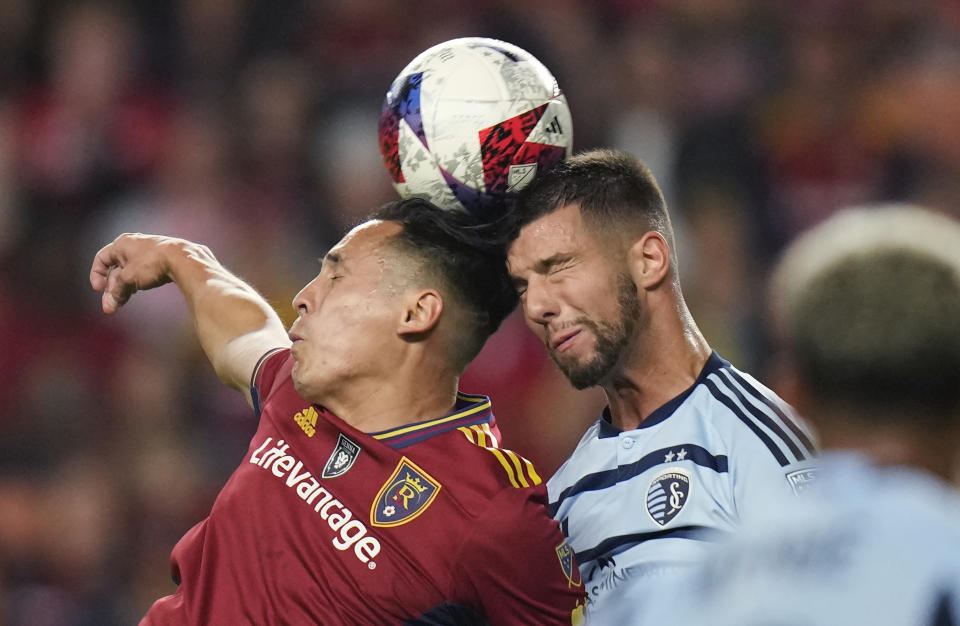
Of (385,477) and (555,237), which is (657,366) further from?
(385,477)

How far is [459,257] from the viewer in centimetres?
358

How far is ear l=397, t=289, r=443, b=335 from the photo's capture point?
3.48 m

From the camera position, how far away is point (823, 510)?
1.60 metres

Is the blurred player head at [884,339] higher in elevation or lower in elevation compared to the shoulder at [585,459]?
higher

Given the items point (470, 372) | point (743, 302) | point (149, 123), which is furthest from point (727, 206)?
point (149, 123)

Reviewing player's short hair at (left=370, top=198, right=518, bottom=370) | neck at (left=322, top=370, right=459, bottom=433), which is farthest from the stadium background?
neck at (left=322, top=370, right=459, bottom=433)

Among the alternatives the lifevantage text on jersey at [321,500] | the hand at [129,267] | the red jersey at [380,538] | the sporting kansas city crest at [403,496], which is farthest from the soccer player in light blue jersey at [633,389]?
the hand at [129,267]

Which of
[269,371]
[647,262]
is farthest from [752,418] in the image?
[269,371]

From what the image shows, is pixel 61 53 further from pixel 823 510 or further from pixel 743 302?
pixel 823 510

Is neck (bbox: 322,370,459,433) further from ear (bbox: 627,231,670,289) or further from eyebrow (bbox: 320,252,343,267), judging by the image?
ear (bbox: 627,231,670,289)

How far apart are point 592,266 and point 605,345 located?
21 cm

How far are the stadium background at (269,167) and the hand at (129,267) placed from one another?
101 inches

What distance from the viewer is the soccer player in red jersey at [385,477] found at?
10.2 ft

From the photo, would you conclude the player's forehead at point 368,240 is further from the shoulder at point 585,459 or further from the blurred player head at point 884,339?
the blurred player head at point 884,339
